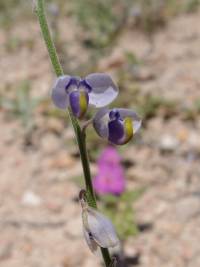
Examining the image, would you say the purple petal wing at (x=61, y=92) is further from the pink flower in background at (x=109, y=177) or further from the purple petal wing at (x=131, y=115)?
the pink flower in background at (x=109, y=177)

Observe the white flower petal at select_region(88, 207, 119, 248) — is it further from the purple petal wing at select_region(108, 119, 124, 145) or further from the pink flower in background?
the pink flower in background

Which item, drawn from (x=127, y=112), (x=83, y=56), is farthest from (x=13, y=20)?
(x=127, y=112)

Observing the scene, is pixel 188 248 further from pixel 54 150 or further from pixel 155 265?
pixel 54 150

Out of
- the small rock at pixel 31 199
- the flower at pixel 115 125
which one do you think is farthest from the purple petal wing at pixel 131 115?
the small rock at pixel 31 199

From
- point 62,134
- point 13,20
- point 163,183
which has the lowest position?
point 163,183

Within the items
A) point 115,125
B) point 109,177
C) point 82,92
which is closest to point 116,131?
point 115,125

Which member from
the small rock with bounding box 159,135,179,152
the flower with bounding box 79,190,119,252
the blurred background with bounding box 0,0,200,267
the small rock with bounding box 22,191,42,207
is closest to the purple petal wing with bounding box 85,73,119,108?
the flower with bounding box 79,190,119,252
